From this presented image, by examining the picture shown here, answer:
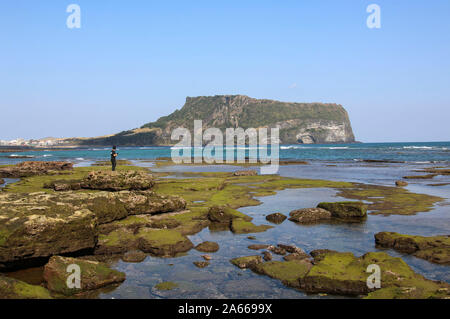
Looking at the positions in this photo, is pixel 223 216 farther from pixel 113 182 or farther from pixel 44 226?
pixel 44 226

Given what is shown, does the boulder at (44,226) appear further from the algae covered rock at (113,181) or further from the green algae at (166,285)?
the algae covered rock at (113,181)

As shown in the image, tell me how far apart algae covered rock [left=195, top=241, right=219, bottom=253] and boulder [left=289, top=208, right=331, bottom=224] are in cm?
613

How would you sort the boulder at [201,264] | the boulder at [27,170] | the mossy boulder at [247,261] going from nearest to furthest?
the mossy boulder at [247,261] → the boulder at [201,264] → the boulder at [27,170]

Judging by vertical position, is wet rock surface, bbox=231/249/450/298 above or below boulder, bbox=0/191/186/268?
below

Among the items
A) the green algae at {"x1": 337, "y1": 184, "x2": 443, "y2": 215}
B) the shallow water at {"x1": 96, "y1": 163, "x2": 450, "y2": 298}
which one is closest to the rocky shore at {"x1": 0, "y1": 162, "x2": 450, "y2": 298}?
the green algae at {"x1": 337, "y1": 184, "x2": 443, "y2": 215}

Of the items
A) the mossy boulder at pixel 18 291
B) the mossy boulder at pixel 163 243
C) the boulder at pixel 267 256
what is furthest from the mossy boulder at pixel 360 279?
the mossy boulder at pixel 18 291

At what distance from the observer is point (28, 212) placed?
41.2 ft

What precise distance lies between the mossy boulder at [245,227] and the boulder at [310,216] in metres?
2.18

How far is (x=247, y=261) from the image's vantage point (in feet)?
39.4

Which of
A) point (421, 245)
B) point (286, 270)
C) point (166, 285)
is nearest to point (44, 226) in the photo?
point (166, 285)

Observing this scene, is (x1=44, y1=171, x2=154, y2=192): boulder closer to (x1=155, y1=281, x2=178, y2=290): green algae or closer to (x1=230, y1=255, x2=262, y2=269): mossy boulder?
(x1=230, y1=255, x2=262, y2=269): mossy boulder

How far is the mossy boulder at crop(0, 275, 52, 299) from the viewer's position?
8516mm

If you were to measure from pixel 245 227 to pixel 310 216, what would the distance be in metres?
4.18

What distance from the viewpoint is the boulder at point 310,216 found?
60.3 feet
